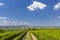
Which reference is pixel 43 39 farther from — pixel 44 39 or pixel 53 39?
pixel 53 39

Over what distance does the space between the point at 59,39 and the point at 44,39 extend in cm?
565

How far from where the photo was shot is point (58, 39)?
30.7 m

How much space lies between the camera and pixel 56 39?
3125 cm

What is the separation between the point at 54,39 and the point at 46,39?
10.3 ft

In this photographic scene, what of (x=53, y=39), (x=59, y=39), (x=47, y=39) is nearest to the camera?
(x=59, y=39)

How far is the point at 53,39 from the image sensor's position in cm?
3234

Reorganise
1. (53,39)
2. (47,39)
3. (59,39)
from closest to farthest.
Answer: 1. (59,39)
2. (53,39)
3. (47,39)

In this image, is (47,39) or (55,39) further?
(47,39)

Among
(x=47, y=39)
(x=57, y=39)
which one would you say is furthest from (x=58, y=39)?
(x=47, y=39)

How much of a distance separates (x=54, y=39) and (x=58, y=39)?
4.54ft

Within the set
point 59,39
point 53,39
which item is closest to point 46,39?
point 53,39

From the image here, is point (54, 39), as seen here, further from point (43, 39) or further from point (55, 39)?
point (43, 39)

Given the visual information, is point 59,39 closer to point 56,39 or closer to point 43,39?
point 56,39

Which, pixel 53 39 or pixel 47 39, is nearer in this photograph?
pixel 53 39
